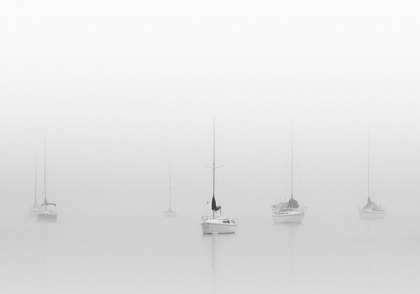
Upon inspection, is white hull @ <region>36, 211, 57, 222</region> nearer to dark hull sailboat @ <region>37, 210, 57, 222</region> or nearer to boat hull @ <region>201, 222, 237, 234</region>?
dark hull sailboat @ <region>37, 210, 57, 222</region>

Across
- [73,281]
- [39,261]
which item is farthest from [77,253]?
[73,281]

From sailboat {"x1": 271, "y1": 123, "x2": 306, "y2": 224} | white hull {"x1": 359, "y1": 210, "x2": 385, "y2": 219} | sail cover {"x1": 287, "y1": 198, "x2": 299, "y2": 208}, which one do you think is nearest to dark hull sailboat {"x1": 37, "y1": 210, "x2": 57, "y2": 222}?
sailboat {"x1": 271, "y1": 123, "x2": 306, "y2": 224}

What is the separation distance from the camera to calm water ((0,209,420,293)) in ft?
146

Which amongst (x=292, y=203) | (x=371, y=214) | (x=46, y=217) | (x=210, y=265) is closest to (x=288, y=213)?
(x=292, y=203)

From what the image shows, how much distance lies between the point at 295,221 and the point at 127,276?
61.4 metres

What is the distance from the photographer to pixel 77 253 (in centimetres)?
7088

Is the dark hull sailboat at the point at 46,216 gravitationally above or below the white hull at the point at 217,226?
below

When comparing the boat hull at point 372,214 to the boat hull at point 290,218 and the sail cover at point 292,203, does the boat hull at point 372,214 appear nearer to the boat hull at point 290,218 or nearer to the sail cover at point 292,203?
the boat hull at point 290,218

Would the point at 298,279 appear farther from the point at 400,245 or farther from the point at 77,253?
the point at 400,245

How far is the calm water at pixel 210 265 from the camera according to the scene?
146 feet

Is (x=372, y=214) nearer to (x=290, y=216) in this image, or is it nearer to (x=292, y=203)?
(x=290, y=216)

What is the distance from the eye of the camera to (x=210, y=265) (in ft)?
191

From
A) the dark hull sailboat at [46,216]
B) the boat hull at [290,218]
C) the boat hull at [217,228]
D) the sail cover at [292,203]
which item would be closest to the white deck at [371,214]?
the boat hull at [290,218]

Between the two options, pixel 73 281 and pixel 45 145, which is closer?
pixel 73 281
